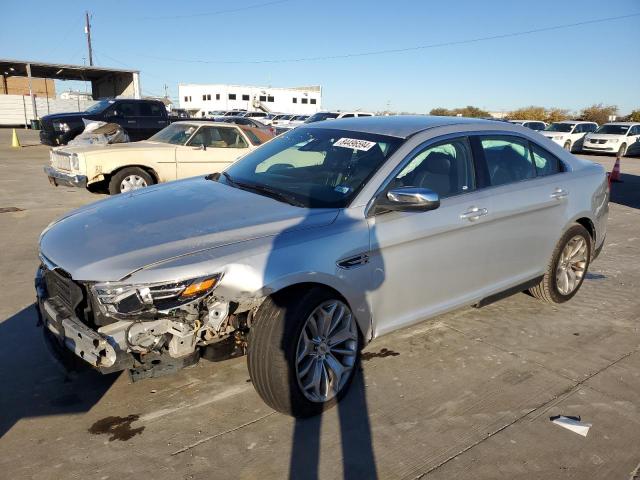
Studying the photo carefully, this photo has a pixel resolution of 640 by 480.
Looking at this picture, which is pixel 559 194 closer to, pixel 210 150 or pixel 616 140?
pixel 210 150

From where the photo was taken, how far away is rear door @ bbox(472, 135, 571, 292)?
154 inches

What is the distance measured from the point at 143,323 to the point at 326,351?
1040mm

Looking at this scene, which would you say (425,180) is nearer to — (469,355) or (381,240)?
(381,240)

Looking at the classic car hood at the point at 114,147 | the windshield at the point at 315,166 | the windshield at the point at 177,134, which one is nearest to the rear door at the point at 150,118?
the windshield at the point at 177,134

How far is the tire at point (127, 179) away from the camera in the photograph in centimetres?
886

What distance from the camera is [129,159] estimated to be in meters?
8.98

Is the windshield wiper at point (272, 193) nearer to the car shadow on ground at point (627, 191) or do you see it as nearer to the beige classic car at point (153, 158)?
the beige classic car at point (153, 158)

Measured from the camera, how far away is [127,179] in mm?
9055

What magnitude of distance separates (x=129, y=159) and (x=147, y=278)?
280 inches

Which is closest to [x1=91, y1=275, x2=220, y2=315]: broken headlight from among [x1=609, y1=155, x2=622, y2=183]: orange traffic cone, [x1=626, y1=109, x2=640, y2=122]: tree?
[x1=609, y1=155, x2=622, y2=183]: orange traffic cone

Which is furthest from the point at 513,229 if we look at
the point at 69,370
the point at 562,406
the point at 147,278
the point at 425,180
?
the point at 69,370

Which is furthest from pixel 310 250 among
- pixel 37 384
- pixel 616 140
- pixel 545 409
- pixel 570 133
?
pixel 570 133

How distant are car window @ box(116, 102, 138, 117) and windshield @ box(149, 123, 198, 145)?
25.2 feet

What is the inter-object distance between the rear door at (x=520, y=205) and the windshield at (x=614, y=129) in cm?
2460
